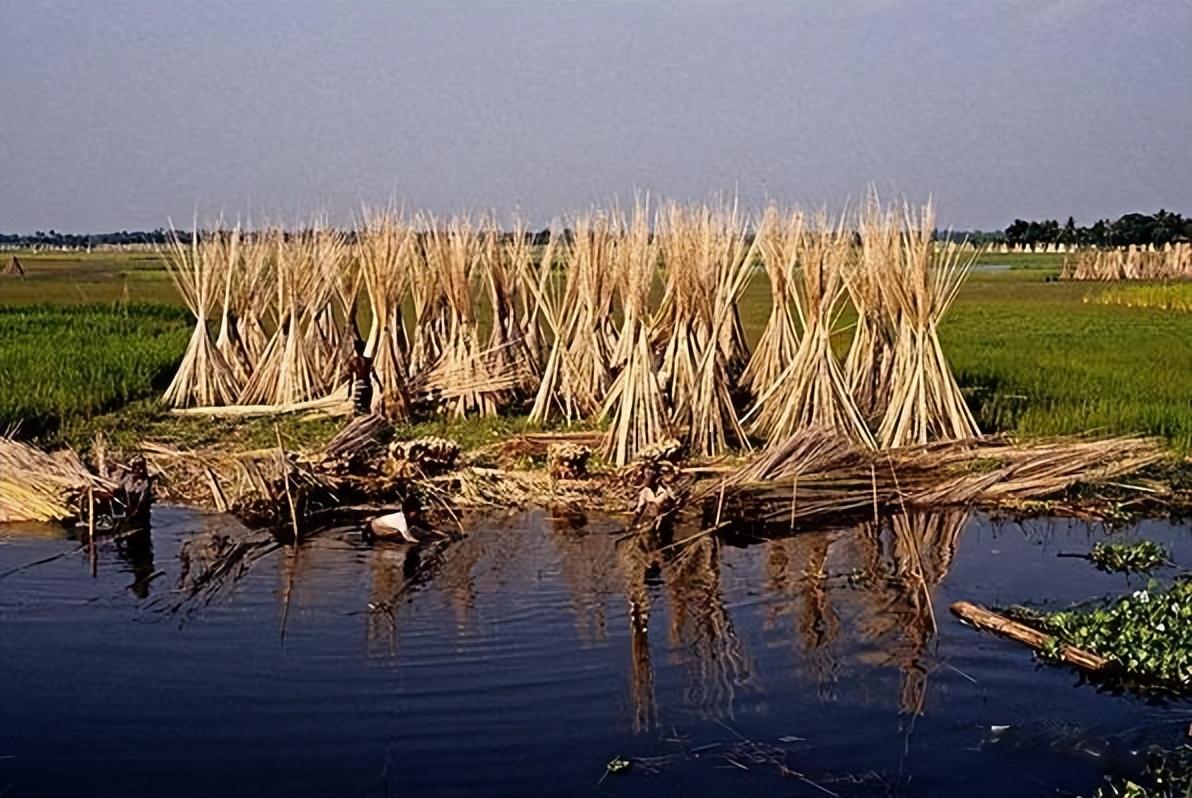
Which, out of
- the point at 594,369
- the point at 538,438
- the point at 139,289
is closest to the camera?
the point at 538,438

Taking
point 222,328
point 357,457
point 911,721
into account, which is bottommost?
point 911,721

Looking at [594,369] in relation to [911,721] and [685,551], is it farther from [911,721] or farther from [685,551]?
[911,721]

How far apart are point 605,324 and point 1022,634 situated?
5.68m

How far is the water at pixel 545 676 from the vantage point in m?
4.65

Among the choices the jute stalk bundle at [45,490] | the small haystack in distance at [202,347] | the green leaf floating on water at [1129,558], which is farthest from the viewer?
the small haystack in distance at [202,347]

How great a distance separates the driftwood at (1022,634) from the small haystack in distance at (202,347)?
7.63 m

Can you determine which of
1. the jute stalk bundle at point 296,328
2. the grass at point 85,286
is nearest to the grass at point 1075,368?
the jute stalk bundle at point 296,328

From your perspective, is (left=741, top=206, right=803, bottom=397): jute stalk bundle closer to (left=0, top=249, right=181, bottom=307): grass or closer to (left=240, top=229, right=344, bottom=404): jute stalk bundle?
(left=240, top=229, right=344, bottom=404): jute stalk bundle

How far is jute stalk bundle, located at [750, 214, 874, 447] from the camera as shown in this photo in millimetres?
9695

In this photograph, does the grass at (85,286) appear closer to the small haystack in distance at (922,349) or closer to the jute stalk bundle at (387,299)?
the jute stalk bundle at (387,299)

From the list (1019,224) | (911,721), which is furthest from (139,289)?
(1019,224)

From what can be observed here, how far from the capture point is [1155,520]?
841 centimetres

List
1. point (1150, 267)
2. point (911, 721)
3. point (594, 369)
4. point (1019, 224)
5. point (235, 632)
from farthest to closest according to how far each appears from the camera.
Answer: point (1019, 224), point (1150, 267), point (594, 369), point (235, 632), point (911, 721)

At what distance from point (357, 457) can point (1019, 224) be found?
3006 inches
